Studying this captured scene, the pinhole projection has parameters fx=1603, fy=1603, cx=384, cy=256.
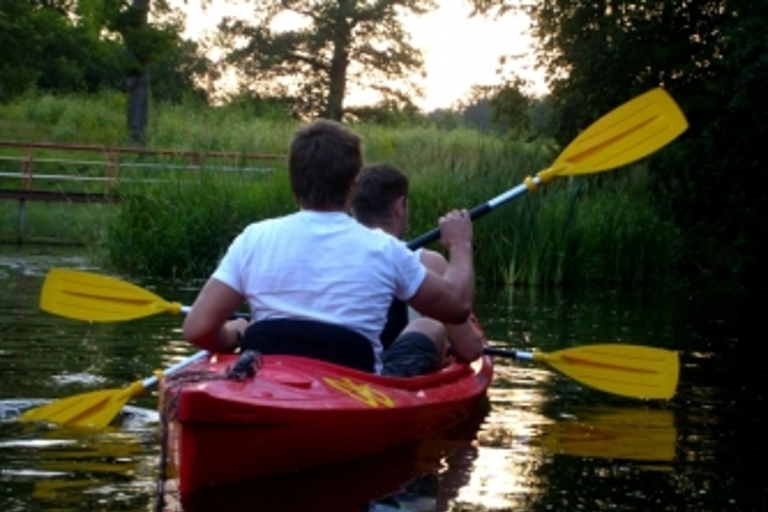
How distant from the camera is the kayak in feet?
15.7

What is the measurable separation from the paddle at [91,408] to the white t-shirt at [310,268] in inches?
33.9

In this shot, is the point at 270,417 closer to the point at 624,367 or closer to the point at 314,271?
the point at 314,271

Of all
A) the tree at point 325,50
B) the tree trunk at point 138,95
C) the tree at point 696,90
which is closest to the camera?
the tree at point 696,90

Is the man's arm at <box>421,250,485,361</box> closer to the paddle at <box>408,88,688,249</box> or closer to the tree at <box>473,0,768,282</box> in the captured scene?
the paddle at <box>408,88,688,249</box>

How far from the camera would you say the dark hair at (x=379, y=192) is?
633 cm

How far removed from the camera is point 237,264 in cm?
538

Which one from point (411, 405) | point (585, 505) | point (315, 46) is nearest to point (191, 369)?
point (411, 405)

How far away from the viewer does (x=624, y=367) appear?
23.8 ft

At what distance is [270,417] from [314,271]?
2.09 ft

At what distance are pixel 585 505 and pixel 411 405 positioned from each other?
1.02m

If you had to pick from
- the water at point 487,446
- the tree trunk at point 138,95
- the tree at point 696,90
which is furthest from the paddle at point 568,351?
the tree trunk at point 138,95

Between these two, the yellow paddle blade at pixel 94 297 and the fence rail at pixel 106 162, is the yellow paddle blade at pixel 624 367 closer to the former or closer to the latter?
the yellow paddle blade at pixel 94 297

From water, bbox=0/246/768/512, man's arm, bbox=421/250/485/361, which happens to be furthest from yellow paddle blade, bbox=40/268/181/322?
man's arm, bbox=421/250/485/361

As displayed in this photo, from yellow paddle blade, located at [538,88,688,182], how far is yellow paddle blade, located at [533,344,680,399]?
41.7 inches
